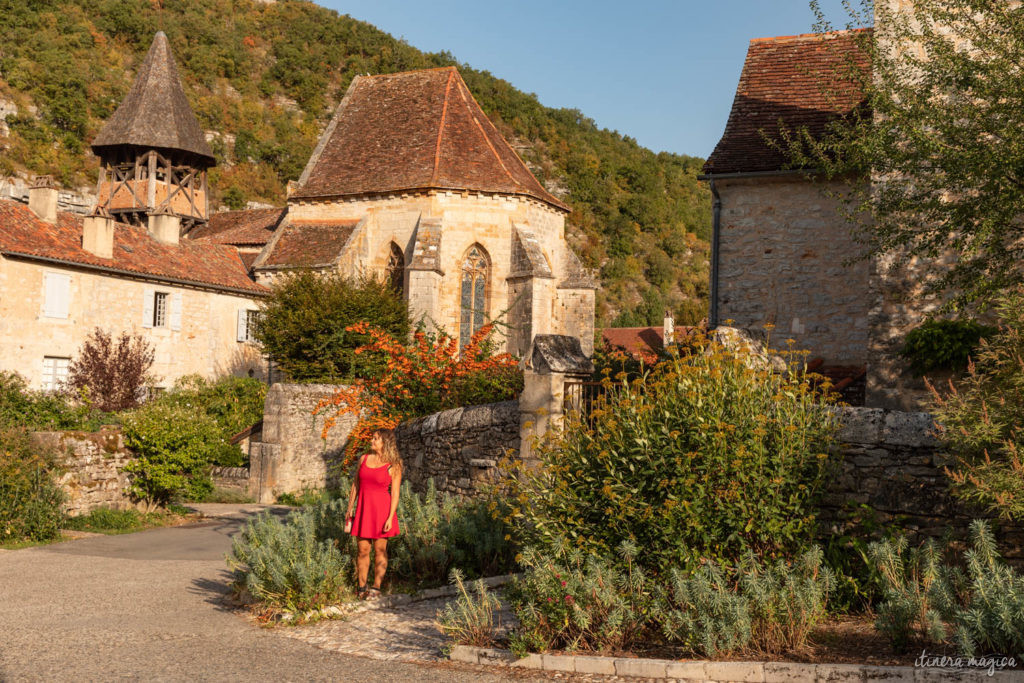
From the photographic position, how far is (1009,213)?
9.95m

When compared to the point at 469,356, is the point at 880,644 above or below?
below

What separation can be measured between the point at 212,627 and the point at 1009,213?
9549mm

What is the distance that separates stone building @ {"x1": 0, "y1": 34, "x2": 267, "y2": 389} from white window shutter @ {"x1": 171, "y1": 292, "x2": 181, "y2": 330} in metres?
0.03

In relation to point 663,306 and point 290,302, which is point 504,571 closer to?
point 290,302

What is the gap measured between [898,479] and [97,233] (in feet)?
78.9

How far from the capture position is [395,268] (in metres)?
26.3

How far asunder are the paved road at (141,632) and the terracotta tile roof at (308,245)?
605 inches

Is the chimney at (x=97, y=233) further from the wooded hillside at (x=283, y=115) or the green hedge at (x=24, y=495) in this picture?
the wooded hillside at (x=283, y=115)

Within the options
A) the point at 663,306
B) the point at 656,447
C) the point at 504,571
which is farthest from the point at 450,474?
the point at 663,306

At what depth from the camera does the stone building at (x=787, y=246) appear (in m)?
16.1

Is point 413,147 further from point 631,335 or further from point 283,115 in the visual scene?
point 283,115

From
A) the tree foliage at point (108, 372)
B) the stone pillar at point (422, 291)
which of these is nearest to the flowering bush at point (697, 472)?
the stone pillar at point (422, 291)

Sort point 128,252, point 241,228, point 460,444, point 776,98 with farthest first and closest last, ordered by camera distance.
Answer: point 241,228 → point 128,252 → point 776,98 → point 460,444

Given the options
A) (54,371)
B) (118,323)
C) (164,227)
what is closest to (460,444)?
(54,371)
